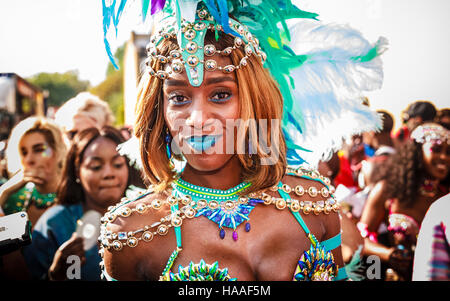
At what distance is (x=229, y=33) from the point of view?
129 centimetres

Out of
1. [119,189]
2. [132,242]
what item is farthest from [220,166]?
[119,189]

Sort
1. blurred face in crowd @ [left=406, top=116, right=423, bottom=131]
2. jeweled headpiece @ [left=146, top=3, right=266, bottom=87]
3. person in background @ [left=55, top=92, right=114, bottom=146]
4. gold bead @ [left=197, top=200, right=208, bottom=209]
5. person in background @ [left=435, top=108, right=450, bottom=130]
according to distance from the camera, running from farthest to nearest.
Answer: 1. blurred face in crowd @ [left=406, top=116, right=423, bottom=131]
2. person in background @ [left=435, top=108, right=450, bottom=130]
3. person in background @ [left=55, top=92, right=114, bottom=146]
4. gold bead @ [left=197, top=200, right=208, bottom=209]
5. jeweled headpiece @ [left=146, top=3, right=266, bottom=87]

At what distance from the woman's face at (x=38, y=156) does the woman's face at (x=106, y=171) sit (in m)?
0.46

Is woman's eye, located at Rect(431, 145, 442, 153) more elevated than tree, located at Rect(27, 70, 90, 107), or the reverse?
tree, located at Rect(27, 70, 90, 107)

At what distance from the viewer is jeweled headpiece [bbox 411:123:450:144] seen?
2.52 m

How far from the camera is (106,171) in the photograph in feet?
6.87

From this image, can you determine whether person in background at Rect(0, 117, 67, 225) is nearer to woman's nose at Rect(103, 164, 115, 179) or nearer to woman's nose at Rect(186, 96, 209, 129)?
woman's nose at Rect(103, 164, 115, 179)

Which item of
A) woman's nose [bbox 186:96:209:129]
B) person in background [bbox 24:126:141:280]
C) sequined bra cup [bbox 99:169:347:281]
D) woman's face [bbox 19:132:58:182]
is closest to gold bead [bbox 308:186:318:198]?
sequined bra cup [bbox 99:169:347:281]

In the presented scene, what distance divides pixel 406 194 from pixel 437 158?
334 mm

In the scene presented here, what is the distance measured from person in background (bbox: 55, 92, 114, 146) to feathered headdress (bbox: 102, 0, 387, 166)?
950mm

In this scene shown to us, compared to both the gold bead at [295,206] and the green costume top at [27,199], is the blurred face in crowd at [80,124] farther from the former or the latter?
the gold bead at [295,206]
